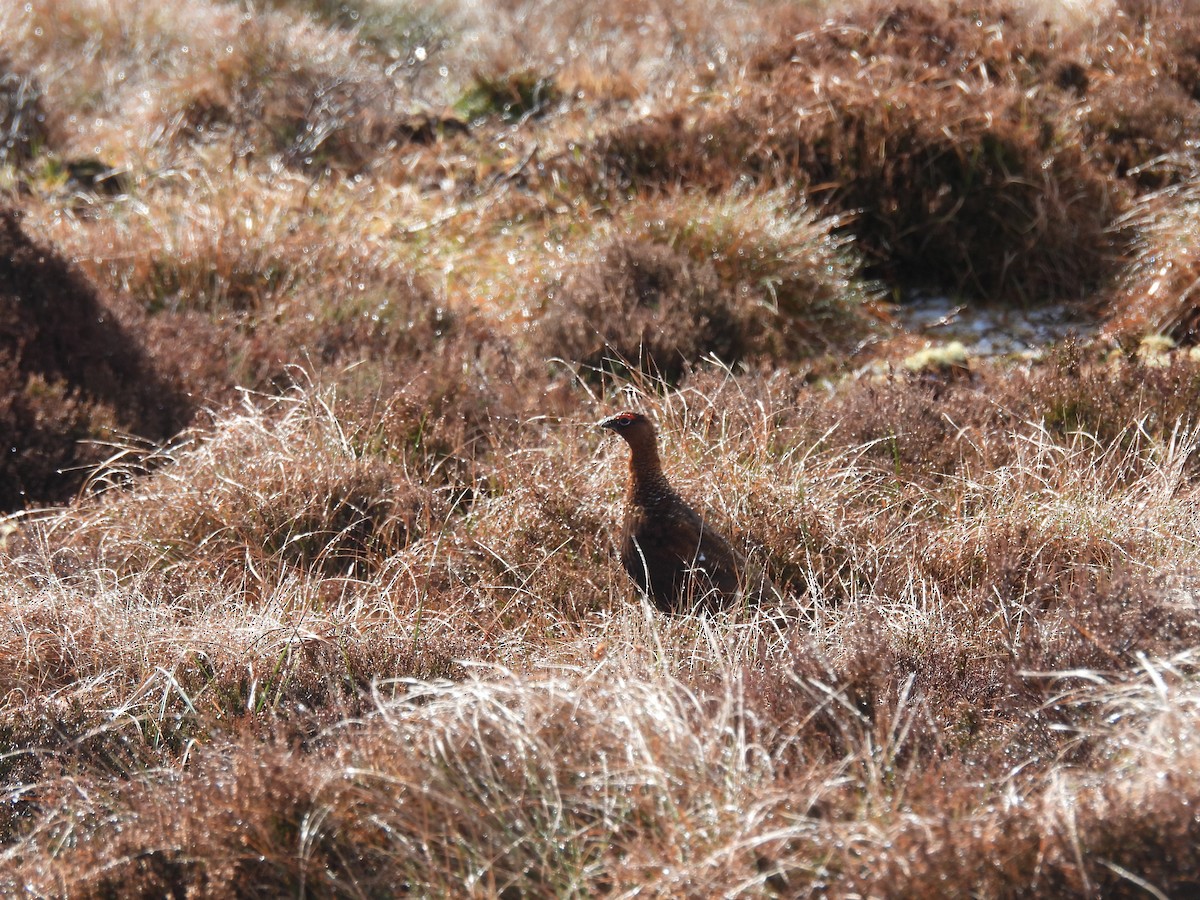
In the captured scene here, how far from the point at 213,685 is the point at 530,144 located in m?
5.71

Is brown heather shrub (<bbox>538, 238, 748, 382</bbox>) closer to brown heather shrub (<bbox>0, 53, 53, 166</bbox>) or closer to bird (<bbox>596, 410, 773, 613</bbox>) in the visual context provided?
bird (<bbox>596, 410, 773, 613</bbox>)

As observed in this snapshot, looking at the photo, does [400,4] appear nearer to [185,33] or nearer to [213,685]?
[185,33]

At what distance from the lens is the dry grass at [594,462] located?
279 centimetres

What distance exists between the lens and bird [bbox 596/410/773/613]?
13.2 feet

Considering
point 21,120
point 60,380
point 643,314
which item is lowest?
point 60,380

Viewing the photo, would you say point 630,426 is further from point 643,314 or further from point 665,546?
point 643,314

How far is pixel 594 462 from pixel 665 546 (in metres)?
0.91

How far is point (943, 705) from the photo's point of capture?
340cm

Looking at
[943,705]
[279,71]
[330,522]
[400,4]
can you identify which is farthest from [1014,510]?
[400,4]

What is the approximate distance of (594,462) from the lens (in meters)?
4.84

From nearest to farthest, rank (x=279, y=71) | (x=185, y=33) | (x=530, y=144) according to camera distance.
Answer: (x=530, y=144)
(x=279, y=71)
(x=185, y=33)

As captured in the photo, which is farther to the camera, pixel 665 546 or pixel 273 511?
pixel 273 511

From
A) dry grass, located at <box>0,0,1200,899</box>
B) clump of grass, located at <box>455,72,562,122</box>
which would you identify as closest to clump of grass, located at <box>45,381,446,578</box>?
dry grass, located at <box>0,0,1200,899</box>

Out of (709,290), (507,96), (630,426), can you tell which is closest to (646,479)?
(630,426)
